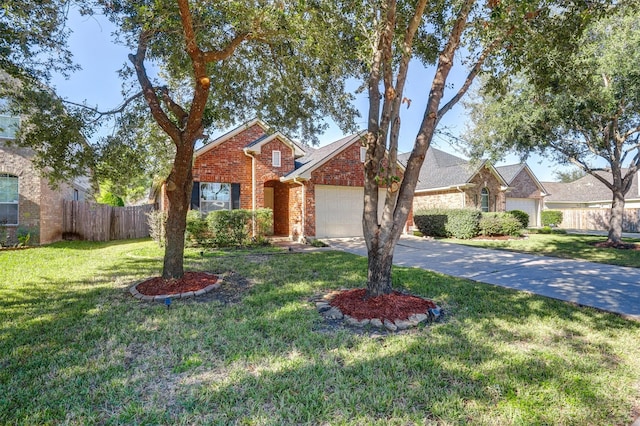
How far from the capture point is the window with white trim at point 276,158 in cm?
1536

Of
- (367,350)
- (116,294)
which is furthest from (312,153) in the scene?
(367,350)

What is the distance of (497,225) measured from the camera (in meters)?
16.7

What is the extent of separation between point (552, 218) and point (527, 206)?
301cm

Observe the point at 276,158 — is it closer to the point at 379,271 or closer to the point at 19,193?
the point at 19,193

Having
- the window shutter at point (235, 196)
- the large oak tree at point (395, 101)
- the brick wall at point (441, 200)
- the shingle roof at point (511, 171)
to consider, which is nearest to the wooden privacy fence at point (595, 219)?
the shingle roof at point (511, 171)

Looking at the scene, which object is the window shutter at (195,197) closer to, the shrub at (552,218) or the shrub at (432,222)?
the shrub at (432,222)

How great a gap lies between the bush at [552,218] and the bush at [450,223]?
15.5m

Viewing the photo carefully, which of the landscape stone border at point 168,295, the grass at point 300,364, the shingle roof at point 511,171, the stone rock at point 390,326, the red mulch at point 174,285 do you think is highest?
the shingle roof at point 511,171

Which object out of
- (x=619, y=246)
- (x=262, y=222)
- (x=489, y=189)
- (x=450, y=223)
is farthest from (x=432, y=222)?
(x=262, y=222)

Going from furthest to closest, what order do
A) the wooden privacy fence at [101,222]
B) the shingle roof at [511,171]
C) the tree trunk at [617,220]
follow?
the shingle roof at [511,171]
the wooden privacy fence at [101,222]
the tree trunk at [617,220]

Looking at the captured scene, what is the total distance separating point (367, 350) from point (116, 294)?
4.87m

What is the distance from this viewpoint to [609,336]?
13.6 ft

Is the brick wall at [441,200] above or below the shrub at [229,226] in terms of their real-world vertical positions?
above

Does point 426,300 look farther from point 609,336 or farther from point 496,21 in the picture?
point 496,21
